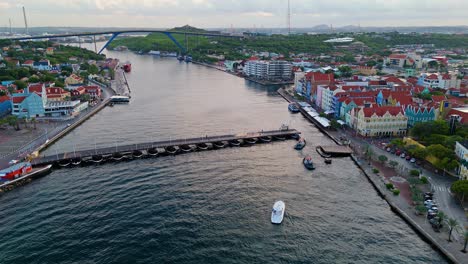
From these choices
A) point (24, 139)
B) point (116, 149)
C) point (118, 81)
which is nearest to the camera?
point (116, 149)

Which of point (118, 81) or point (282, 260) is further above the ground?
point (118, 81)

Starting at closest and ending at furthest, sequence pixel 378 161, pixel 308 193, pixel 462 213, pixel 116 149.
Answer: pixel 462 213 < pixel 308 193 < pixel 378 161 < pixel 116 149

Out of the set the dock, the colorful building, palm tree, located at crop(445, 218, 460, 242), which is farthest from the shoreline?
the colorful building

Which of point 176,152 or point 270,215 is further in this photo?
point 176,152

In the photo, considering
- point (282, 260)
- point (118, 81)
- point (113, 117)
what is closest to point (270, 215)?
point (282, 260)

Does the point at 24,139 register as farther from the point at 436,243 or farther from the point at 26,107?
the point at 436,243

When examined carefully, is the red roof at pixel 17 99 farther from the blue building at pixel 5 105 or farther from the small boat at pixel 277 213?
the small boat at pixel 277 213

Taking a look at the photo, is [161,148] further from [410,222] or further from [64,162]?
[410,222]

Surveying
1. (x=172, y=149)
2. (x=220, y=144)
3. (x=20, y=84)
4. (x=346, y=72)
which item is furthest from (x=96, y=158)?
(x=346, y=72)
